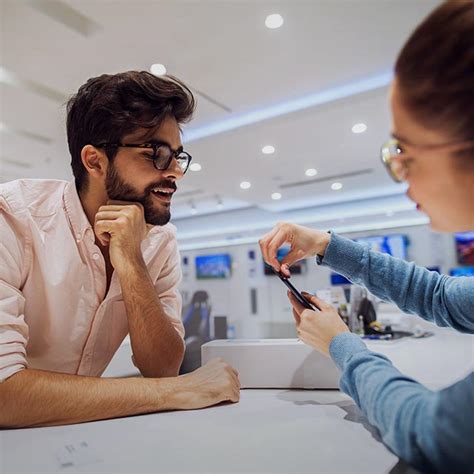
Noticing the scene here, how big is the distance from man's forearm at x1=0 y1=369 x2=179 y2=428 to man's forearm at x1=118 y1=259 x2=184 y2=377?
0.25 m

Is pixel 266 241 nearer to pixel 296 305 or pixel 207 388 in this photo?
pixel 296 305

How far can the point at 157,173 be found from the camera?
50.6 inches

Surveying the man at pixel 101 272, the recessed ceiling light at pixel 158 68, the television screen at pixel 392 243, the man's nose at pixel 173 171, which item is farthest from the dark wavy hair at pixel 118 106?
the television screen at pixel 392 243

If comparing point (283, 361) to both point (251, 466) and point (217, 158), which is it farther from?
point (217, 158)

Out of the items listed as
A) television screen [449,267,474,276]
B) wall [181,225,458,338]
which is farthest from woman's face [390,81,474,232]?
television screen [449,267,474,276]

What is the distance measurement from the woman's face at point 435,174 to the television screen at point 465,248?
817cm

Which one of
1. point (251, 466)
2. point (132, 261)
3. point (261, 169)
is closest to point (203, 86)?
point (261, 169)

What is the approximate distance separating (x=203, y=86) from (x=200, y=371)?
354cm

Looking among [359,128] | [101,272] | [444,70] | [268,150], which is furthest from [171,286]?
[268,150]

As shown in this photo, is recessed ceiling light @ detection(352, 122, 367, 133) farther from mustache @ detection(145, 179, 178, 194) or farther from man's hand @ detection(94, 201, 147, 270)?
man's hand @ detection(94, 201, 147, 270)

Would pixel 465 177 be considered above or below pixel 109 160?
below

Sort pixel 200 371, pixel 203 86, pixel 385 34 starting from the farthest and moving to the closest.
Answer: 1. pixel 203 86
2. pixel 385 34
3. pixel 200 371

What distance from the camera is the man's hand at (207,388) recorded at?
0.87m

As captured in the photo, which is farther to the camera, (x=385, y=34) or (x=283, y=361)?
(x=385, y=34)
